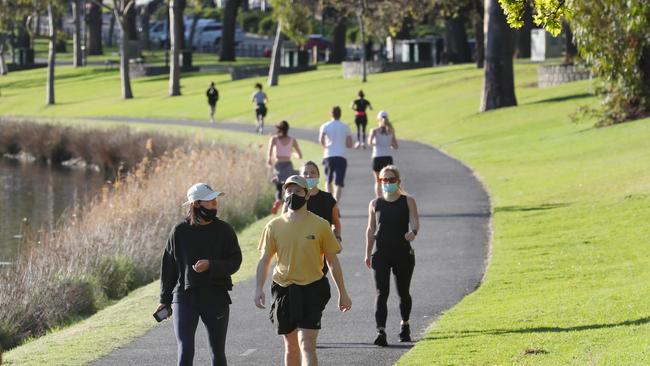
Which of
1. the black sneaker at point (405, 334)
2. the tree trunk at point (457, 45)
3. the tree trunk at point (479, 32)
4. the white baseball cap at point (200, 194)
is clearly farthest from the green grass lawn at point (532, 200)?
the tree trunk at point (457, 45)

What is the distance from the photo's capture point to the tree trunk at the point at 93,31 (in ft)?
307

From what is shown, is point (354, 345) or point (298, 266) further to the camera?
point (354, 345)

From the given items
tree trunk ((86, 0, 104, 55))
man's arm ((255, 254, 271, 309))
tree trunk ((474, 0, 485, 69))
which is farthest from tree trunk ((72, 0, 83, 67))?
man's arm ((255, 254, 271, 309))

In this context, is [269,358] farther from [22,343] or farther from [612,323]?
[22,343]

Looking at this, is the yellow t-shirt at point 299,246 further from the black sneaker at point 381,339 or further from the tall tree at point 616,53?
the tall tree at point 616,53

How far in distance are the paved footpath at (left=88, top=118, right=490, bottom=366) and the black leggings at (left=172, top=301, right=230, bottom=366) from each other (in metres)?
2.32

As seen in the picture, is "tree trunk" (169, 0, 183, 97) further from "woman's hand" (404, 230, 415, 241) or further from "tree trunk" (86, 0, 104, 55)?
"woman's hand" (404, 230, 415, 241)

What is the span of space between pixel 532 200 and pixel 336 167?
14.8ft

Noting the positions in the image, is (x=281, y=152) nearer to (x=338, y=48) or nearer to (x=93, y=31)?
(x=338, y=48)

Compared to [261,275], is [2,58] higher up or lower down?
higher up

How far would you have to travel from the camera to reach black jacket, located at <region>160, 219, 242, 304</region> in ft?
34.2

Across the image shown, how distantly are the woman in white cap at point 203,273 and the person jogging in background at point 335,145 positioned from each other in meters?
12.4

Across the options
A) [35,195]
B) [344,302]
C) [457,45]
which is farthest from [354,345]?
[457,45]

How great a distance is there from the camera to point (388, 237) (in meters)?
13.2
